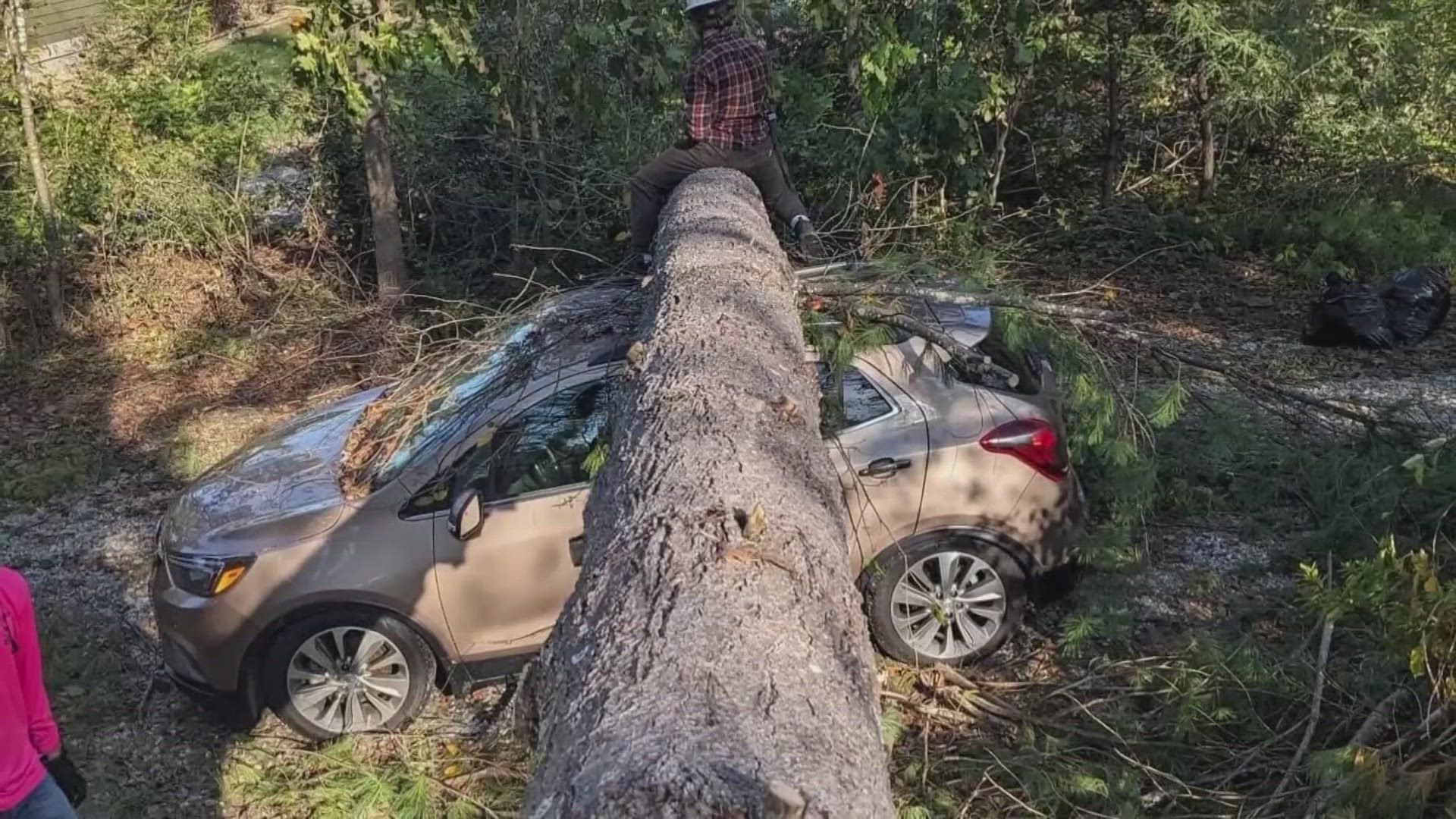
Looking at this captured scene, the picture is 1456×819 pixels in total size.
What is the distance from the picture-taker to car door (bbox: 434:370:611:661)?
4.93 m

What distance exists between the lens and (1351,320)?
9008 mm

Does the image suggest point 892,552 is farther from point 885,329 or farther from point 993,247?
point 993,247

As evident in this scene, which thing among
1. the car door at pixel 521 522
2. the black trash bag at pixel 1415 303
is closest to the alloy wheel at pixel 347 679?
the car door at pixel 521 522

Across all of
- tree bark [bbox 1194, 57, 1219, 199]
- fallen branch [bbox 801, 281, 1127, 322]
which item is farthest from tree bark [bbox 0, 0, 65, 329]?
tree bark [bbox 1194, 57, 1219, 199]

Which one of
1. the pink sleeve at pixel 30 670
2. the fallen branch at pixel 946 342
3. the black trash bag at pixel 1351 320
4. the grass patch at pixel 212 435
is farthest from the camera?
the black trash bag at pixel 1351 320

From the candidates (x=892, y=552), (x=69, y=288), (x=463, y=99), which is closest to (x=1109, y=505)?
(x=892, y=552)

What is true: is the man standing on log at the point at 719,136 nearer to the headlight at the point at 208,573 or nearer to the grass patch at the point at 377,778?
the headlight at the point at 208,573

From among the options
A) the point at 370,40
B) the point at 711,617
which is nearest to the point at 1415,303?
the point at 370,40

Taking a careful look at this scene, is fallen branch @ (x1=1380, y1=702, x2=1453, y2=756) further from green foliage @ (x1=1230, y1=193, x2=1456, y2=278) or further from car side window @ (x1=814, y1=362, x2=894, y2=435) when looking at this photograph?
green foliage @ (x1=1230, y1=193, x2=1456, y2=278)

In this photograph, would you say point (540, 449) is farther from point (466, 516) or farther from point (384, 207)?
point (384, 207)

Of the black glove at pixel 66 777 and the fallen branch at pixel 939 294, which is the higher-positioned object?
the fallen branch at pixel 939 294

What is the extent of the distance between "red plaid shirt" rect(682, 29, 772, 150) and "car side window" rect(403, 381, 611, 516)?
7.11ft

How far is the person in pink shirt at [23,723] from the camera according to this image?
356cm

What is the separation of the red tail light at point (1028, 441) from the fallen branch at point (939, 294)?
1.55 ft
